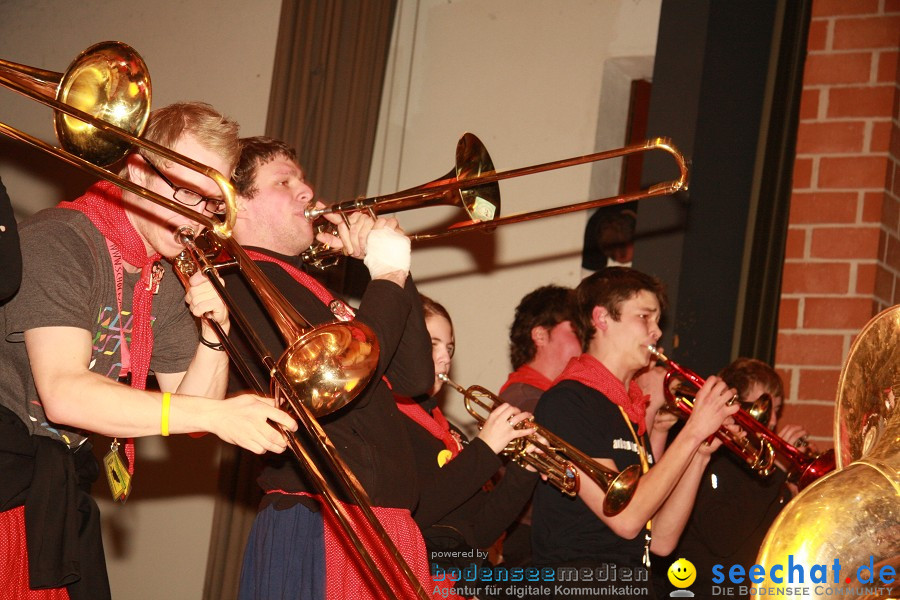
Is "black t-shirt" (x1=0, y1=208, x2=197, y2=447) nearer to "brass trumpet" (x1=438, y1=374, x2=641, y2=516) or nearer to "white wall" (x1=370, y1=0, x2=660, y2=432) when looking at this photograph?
"brass trumpet" (x1=438, y1=374, x2=641, y2=516)

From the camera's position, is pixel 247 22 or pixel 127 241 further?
pixel 247 22

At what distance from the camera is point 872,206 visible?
14.5ft

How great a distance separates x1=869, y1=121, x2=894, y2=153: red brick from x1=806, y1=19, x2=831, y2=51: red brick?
452 mm

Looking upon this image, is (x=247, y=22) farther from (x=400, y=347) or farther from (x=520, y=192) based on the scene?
(x=400, y=347)

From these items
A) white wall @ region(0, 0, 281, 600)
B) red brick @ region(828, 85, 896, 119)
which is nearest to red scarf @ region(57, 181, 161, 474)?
Answer: white wall @ region(0, 0, 281, 600)

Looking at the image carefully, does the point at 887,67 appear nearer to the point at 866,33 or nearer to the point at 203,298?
the point at 866,33

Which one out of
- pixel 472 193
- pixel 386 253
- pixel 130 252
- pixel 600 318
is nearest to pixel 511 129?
pixel 600 318

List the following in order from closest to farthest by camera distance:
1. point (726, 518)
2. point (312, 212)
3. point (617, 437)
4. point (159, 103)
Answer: point (312, 212), point (617, 437), point (726, 518), point (159, 103)

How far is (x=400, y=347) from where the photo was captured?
269 cm

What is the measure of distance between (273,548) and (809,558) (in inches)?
54.4

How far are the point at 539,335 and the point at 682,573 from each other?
114 cm

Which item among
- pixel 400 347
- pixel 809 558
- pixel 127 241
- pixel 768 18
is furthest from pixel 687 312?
pixel 809 558

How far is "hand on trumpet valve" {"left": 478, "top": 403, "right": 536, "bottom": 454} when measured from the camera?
3.02 metres

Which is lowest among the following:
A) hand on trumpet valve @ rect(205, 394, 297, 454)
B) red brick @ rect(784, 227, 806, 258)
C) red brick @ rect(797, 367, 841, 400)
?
hand on trumpet valve @ rect(205, 394, 297, 454)
